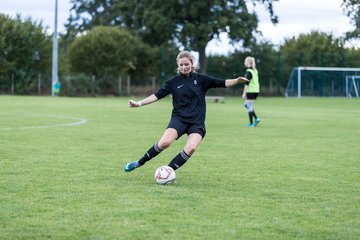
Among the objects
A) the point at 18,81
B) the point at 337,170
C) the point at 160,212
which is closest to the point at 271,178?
the point at 337,170

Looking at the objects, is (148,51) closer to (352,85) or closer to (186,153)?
(352,85)

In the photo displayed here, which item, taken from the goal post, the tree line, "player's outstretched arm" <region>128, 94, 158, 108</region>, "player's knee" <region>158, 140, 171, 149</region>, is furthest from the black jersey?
the goal post

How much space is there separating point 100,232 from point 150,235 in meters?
0.39

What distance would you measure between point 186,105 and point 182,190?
1.42 metres

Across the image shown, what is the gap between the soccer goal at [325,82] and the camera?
A: 47.9 m

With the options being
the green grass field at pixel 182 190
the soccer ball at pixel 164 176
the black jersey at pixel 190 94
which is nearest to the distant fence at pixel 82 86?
the green grass field at pixel 182 190

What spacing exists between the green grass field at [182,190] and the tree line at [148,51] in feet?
109

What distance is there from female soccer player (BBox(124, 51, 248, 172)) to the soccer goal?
4003 cm

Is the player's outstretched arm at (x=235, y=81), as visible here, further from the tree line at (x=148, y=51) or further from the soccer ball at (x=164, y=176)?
the tree line at (x=148, y=51)

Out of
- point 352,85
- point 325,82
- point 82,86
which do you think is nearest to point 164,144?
point 82,86

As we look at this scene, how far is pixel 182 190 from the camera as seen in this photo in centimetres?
737

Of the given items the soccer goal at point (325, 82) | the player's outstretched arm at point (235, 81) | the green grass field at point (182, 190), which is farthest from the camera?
the soccer goal at point (325, 82)

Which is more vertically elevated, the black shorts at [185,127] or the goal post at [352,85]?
the goal post at [352,85]

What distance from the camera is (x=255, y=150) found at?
11906 millimetres
